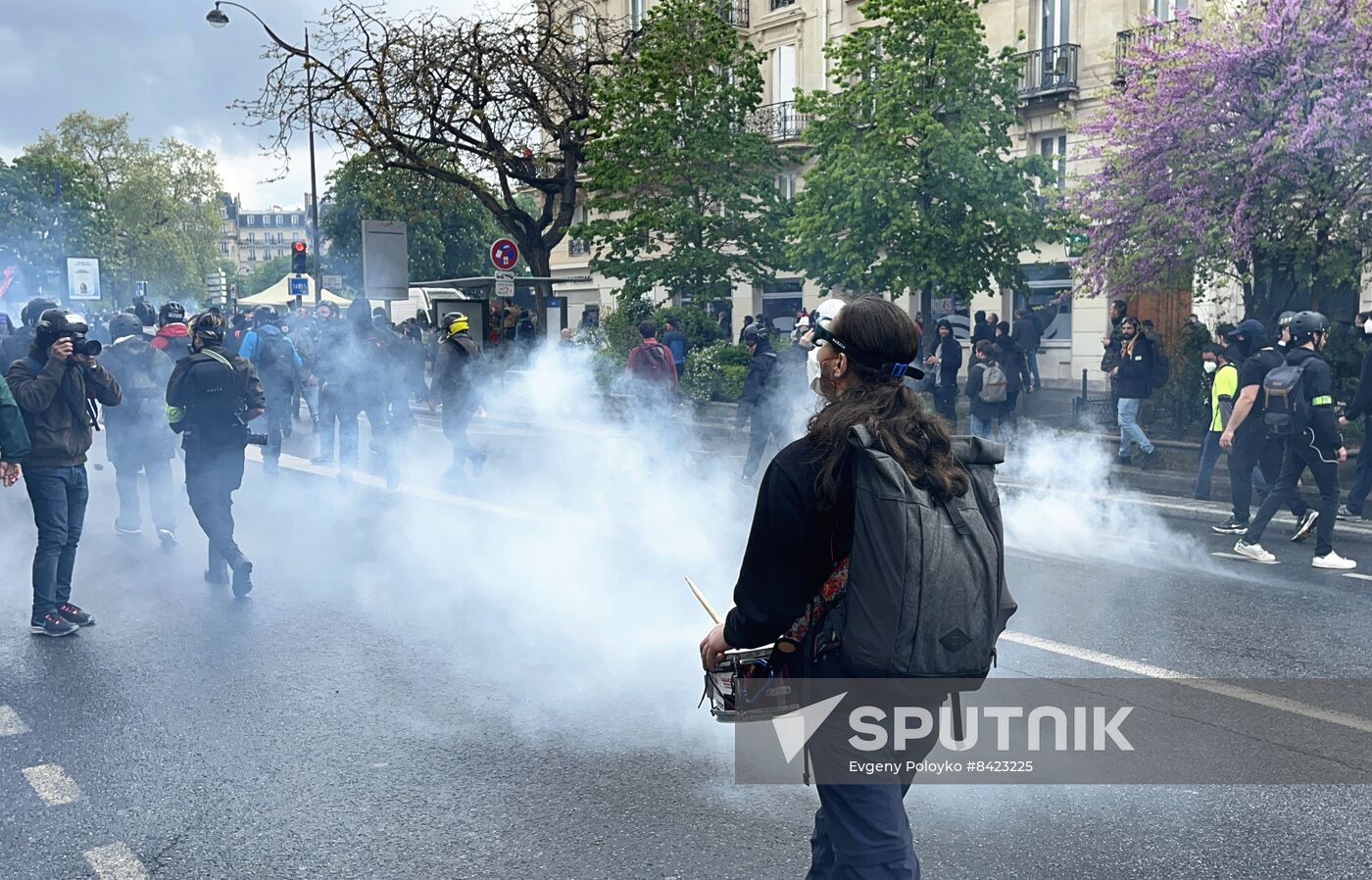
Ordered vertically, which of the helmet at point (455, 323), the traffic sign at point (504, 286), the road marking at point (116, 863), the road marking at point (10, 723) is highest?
the traffic sign at point (504, 286)

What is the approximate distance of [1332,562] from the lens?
821 centimetres

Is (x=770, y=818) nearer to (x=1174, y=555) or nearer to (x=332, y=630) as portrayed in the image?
(x=332, y=630)

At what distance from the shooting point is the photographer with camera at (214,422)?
733 centimetres

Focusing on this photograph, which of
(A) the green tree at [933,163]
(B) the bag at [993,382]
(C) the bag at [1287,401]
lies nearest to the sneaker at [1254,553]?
(C) the bag at [1287,401]

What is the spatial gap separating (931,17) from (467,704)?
15.5m

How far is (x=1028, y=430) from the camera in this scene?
54.4ft

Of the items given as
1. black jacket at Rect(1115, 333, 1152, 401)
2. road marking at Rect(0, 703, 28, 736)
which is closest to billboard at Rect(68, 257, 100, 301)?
black jacket at Rect(1115, 333, 1152, 401)

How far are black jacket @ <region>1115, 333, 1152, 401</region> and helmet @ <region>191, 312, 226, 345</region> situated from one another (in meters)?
9.16

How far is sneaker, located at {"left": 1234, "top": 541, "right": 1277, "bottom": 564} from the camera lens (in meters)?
8.47

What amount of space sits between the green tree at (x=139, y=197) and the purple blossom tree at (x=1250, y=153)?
226 feet

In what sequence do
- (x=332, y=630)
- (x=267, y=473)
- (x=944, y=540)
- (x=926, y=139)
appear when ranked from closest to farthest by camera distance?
(x=944, y=540) → (x=332, y=630) → (x=267, y=473) → (x=926, y=139)

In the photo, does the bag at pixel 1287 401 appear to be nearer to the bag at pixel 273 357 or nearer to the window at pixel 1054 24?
the bag at pixel 273 357

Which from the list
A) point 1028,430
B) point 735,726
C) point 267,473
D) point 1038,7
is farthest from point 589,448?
point 1038,7

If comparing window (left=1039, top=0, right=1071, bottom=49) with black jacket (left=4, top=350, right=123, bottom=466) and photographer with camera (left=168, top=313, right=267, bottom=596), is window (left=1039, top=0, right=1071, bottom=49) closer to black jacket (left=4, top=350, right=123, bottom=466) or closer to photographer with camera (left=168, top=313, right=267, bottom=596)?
photographer with camera (left=168, top=313, right=267, bottom=596)
